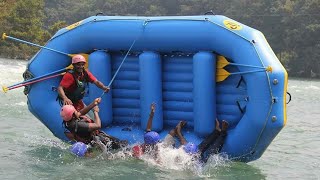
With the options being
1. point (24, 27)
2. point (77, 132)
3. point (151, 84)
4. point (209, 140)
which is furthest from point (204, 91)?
point (24, 27)

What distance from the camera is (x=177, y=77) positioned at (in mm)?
5969

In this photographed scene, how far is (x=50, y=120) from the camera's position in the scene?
6211 mm

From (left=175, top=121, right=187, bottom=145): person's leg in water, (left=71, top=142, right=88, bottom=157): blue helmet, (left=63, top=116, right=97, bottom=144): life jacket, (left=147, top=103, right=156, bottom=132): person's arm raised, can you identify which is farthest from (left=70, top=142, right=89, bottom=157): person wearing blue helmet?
(left=175, top=121, right=187, bottom=145): person's leg in water

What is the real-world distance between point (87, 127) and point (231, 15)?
43.6 metres

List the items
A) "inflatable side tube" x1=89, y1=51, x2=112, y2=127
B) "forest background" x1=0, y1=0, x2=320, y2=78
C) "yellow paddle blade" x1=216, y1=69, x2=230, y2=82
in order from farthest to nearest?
"forest background" x1=0, y1=0, x2=320, y2=78 → "inflatable side tube" x1=89, y1=51, x2=112, y2=127 → "yellow paddle blade" x1=216, y1=69, x2=230, y2=82

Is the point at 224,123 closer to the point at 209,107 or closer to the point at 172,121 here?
the point at 209,107

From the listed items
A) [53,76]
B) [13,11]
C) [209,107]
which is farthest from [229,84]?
[13,11]

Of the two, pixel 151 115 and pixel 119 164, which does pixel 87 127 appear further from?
pixel 151 115

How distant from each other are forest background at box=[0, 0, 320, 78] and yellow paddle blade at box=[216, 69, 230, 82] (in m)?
24.4

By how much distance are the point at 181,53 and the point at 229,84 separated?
70 centimetres

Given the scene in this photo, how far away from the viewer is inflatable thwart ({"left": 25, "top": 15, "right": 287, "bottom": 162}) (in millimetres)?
5297

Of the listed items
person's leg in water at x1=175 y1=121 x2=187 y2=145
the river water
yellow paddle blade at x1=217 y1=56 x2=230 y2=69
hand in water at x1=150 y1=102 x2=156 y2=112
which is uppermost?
yellow paddle blade at x1=217 y1=56 x2=230 y2=69

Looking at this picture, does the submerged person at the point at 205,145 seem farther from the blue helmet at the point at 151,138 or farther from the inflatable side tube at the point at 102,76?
the inflatable side tube at the point at 102,76

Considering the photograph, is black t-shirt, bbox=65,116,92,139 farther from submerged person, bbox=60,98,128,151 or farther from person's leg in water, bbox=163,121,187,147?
person's leg in water, bbox=163,121,187,147
